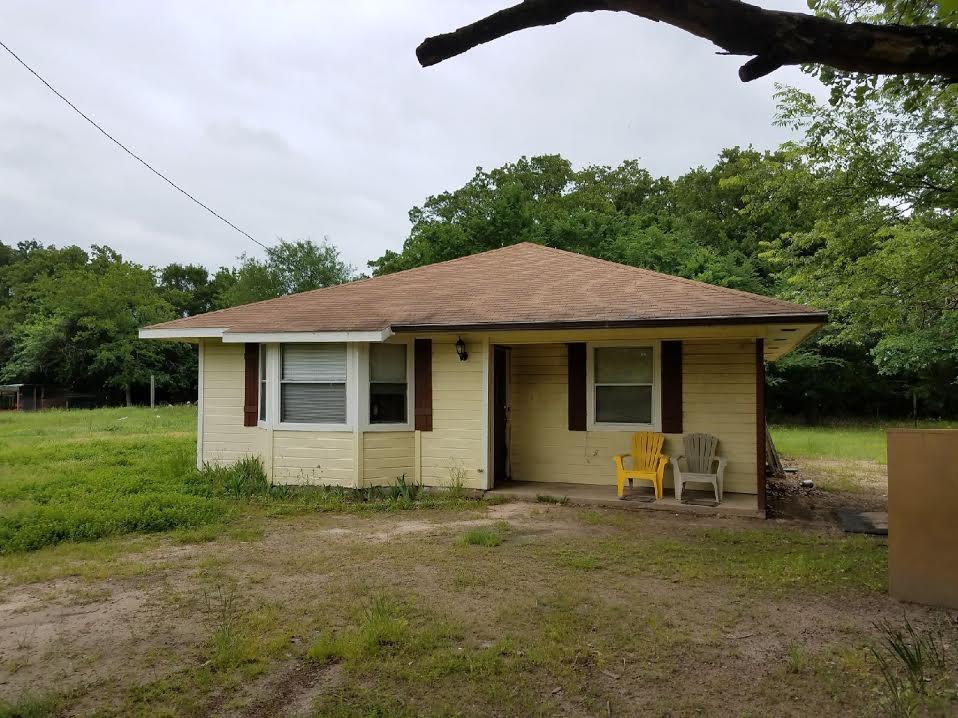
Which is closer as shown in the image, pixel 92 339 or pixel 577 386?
pixel 577 386

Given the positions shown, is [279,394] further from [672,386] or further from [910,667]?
[910,667]

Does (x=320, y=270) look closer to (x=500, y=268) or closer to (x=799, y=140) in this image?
(x=500, y=268)

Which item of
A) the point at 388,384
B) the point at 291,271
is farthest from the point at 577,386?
the point at 291,271

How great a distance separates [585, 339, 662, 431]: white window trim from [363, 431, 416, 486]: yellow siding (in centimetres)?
262

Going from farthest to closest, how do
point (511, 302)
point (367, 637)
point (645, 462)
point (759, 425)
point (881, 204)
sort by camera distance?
point (881, 204) → point (511, 302) → point (645, 462) → point (759, 425) → point (367, 637)

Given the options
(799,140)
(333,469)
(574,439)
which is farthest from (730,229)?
(333,469)

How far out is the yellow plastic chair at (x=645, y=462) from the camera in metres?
8.22

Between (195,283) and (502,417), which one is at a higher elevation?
(195,283)

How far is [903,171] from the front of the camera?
851 centimetres

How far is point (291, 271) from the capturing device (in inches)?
1676

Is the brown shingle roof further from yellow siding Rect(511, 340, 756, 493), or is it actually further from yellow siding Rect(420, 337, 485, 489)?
yellow siding Rect(511, 340, 756, 493)

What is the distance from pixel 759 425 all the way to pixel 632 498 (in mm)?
1840

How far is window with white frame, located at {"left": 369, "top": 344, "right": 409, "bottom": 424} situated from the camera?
8.99 metres

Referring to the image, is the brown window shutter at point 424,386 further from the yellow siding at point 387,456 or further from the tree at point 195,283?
the tree at point 195,283
